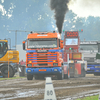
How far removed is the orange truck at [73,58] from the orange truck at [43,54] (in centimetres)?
257

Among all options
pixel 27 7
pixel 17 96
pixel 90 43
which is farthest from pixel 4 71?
pixel 27 7

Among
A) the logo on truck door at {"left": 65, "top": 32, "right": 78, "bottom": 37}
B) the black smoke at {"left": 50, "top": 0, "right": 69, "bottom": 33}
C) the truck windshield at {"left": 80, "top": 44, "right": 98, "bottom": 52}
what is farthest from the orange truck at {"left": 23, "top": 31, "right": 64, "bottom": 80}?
the black smoke at {"left": 50, "top": 0, "right": 69, "bottom": 33}

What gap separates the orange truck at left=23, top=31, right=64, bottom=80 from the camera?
2319cm

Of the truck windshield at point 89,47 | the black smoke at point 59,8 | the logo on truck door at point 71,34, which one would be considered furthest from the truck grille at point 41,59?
the black smoke at point 59,8

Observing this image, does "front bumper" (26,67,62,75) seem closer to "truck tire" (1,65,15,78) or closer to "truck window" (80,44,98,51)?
"truck tire" (1,65,15,78)

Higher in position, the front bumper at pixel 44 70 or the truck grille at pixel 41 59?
the truck grille at pixel 41 59

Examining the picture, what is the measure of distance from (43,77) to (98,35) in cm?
9315

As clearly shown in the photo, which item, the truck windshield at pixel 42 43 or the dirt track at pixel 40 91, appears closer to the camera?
the dirt track at pixel 40 91

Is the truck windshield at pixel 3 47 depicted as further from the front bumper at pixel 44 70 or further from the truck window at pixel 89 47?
the truck window at pixel 89 47

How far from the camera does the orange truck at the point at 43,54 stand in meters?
23.2

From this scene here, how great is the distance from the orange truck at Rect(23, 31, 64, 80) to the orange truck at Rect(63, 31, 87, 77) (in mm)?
2567

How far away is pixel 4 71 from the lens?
1162 inches

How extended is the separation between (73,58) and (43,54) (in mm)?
6475

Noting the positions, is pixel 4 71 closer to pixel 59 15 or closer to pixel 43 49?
pixel 43 49
